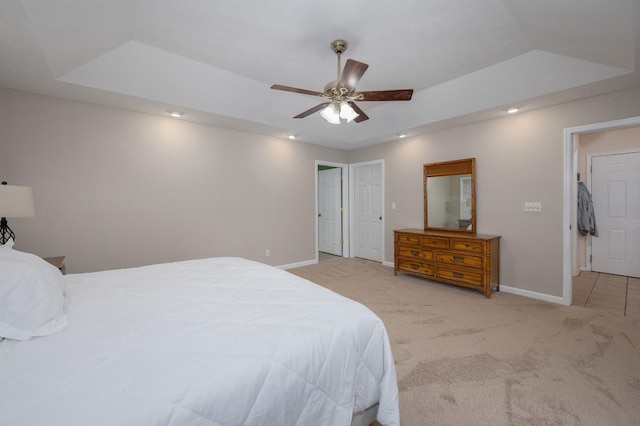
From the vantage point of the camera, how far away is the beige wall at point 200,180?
9.55 ft

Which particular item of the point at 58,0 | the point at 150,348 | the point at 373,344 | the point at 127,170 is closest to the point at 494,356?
the point at 373,344

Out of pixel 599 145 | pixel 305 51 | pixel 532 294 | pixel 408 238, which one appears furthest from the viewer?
pixel 599 145

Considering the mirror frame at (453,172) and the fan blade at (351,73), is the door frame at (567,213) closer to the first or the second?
the mirror frame at (453,172)

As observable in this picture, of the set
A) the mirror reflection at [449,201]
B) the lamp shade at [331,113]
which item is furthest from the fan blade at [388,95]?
the mirror reflection at [449,201]

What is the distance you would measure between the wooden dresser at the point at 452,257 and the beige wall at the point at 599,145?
7.16 ft

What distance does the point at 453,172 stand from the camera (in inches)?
164

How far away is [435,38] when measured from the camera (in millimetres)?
2693

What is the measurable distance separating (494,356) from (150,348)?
7.83ft

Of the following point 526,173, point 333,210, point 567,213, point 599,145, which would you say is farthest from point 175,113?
point 599,145

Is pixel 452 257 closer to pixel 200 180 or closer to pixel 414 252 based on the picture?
pixel 414 252

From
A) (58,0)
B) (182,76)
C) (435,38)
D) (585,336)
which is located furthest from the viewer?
(182,76)

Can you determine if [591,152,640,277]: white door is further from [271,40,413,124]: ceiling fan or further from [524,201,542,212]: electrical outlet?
[271,40,413,124]: ceiling fan

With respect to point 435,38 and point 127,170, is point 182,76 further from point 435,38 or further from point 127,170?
point 435,38

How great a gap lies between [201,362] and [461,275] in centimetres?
359
